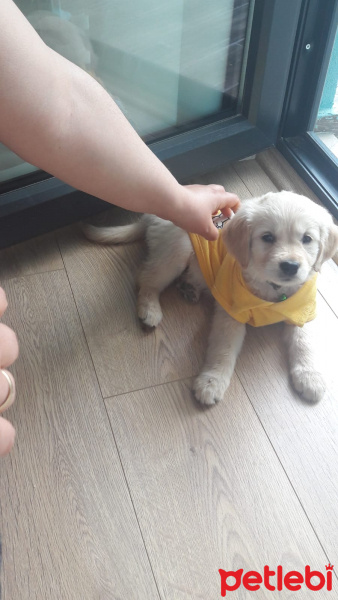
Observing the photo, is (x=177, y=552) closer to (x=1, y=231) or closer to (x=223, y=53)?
(x=1, y=231)

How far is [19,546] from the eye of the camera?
1039mm

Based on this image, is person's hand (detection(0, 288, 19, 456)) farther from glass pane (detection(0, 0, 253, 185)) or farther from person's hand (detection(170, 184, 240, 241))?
glass pane (detection(0, 0, 253, 185))

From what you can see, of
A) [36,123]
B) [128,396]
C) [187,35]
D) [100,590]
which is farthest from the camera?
[187,35]

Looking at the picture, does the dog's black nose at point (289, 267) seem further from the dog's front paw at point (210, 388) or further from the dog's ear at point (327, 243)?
the dog's front paw at point (210, 388)

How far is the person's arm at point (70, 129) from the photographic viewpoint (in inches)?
29.5

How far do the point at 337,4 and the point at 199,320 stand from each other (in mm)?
985

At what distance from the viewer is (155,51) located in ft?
5.09

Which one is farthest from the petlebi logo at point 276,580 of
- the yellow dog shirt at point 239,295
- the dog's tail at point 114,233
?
the dog's tail at point 114,233

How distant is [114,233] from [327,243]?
614 millimetres

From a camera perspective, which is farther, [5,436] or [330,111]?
[330,111]

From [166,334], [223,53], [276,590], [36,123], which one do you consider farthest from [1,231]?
[276,590]

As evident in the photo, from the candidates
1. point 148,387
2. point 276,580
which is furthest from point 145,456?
point 276,580

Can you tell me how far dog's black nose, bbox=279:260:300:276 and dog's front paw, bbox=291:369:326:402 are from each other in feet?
0.81

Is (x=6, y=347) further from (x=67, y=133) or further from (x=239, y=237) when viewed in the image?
(x=239, y=237)
